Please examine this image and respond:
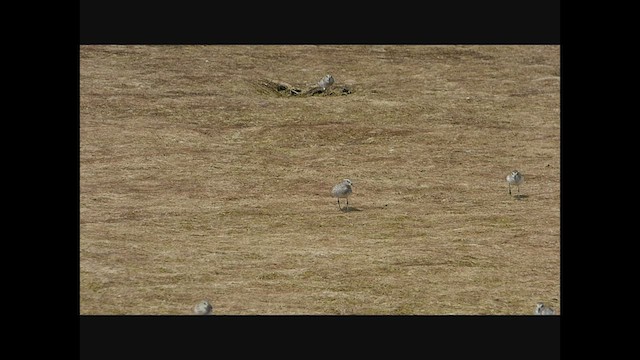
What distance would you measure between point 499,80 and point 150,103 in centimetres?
1113

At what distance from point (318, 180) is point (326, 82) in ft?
25.2

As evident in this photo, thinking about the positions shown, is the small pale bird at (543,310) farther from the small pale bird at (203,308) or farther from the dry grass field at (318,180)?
the small pale bird at (203,308)

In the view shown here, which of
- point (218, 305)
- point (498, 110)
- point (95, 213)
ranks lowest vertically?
point (218, 305)

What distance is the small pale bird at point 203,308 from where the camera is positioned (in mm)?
17625

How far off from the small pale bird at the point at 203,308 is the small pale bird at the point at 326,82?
16.4 metres

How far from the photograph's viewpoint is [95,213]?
2345cm

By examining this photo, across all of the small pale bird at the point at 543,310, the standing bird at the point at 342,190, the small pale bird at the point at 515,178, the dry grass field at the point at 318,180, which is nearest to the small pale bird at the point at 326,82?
the dry grass field at the point at 318,180

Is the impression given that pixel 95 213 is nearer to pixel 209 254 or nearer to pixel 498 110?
pixel 209 254

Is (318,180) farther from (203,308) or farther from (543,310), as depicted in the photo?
(543,310)

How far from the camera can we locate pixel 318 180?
26.3 m

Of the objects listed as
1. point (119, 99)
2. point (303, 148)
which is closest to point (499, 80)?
point (303, 148)

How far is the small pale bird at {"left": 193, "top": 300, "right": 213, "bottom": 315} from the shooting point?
17625 mm

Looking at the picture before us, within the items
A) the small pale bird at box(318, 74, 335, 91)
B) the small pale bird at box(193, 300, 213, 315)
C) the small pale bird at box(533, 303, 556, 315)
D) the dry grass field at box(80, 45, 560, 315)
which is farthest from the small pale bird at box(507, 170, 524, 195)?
the small pale bird at box(193, 300, 213, 315)

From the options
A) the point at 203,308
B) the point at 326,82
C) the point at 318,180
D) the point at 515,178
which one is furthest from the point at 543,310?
the point at 326,82
